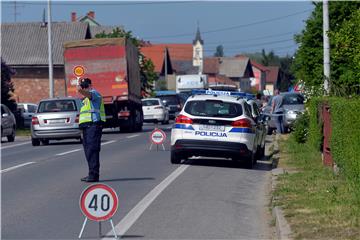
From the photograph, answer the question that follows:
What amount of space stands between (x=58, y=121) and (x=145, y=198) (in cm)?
1616

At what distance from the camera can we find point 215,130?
20578 mm

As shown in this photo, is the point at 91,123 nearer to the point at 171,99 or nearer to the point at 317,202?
the point at 317,202

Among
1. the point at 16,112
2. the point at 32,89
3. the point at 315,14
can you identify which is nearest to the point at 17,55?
the point at 32,89

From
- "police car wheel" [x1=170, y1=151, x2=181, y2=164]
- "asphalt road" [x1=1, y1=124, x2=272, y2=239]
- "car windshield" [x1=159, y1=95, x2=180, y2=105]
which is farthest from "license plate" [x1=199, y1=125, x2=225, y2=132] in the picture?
"car windshield" [x1=159, y1=95, x2=180, y2=105]

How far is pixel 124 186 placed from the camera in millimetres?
16703

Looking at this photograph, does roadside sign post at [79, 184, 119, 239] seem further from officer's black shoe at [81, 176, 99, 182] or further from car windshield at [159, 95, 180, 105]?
car windshield at [159, 95, 180, 105]

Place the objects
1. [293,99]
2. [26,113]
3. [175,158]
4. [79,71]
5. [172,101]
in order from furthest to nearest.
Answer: [172,101], [26,113], [293,99], [79,71], [175,158]

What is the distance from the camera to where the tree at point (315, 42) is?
28.3 m

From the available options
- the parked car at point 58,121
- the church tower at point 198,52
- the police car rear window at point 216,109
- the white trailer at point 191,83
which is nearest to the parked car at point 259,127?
the police car rear window at point 216,109

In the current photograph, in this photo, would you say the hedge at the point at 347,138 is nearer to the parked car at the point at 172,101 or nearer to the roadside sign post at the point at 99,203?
the roadside sign post at the point at 99,203

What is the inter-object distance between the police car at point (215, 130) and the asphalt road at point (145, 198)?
0.40 metres

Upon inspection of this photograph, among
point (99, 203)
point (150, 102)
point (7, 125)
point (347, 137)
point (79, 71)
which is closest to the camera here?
point (99, 203)

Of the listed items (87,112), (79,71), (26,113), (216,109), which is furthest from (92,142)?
(26,113)

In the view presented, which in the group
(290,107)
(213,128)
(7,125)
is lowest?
(7,125)
